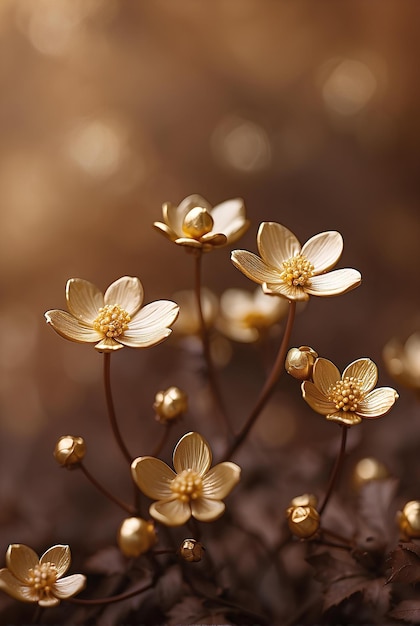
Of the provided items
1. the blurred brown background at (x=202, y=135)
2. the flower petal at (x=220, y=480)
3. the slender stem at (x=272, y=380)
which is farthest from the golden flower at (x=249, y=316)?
the blurred brown background at (x=202, y=135)

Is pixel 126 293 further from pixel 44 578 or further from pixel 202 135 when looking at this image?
pixel 202 135

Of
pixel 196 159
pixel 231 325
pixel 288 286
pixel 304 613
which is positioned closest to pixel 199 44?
pixel 196 159

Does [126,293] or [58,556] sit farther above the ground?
[126,293]

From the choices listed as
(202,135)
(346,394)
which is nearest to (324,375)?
(346,394)

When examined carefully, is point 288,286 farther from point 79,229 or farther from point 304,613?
point 79,229

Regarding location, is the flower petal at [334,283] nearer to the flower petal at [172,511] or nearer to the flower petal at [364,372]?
the flower petal at [364,372]

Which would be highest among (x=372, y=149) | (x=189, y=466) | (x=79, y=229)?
(x=372, y=149)
